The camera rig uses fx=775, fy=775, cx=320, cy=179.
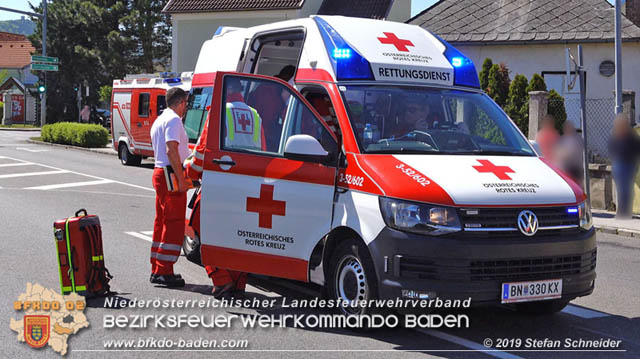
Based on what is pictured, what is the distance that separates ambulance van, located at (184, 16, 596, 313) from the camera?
17.9ft

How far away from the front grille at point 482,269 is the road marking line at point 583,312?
4.00ft

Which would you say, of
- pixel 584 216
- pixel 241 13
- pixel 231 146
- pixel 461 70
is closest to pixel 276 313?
pixel 231 146

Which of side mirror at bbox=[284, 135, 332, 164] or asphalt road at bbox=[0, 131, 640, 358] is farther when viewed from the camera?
side mirror at bbox=[284, 135, 332, 164]

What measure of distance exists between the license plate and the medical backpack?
142 inches

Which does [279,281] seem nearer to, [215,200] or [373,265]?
[215,200]

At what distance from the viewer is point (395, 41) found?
699 cm

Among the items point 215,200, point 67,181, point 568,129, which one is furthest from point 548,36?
point 215,200

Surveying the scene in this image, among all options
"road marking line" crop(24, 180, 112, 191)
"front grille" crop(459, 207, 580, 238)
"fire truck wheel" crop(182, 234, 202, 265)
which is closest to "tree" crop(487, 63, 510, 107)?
"road marking line" crop(24, 180, 112, 191)

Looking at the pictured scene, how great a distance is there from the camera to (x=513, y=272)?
5.54 metres

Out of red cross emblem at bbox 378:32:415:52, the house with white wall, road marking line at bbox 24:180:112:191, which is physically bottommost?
road marking line at bbox 24:180:112:191

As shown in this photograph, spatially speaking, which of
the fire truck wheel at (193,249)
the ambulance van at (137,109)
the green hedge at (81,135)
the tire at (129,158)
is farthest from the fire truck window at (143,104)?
the fire truck wheel at (193,249)

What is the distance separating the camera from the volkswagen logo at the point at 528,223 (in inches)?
218

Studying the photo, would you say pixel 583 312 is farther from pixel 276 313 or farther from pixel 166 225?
pixel 166 225

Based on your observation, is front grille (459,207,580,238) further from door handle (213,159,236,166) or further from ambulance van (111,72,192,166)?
ambulance van (111,72,192,166)
